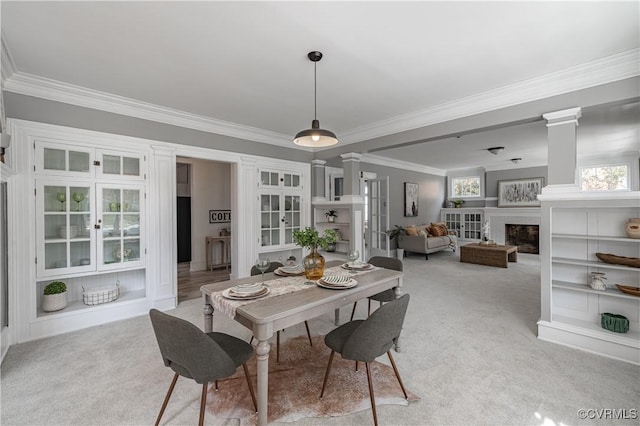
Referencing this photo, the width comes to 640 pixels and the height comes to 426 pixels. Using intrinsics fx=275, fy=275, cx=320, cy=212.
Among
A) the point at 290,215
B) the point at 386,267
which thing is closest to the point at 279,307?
the point at 386,267

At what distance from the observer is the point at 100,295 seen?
3.21 m

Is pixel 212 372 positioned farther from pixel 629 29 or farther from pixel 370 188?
pixel 370 188

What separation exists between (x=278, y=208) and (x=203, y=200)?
2.17m

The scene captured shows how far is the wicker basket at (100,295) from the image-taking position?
10.4 feet

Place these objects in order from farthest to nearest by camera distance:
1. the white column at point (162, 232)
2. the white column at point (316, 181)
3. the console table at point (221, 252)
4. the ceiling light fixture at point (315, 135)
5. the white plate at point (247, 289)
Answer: the console table at point (221, 252) < the white column at point (316, 181) < the white column at point (162, 232) < the ceiling light fixture at point (315, 135) < the white plate at point (247, 289)

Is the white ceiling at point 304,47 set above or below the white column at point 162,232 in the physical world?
above

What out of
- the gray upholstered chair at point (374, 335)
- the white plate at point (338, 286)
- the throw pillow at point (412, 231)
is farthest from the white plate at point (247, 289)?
the throw pillow at point (412, 231)

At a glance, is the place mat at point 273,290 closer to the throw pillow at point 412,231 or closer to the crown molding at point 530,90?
the crown molding at point 530,90

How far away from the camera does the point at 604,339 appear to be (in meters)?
2.50

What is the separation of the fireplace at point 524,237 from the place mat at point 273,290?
730 centimetres

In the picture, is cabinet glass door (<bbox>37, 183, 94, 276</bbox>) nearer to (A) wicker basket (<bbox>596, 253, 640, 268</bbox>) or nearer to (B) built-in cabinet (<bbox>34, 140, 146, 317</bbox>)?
(B) built-in cabinet (<bbox>34, 140, 146, 317</bbox>)

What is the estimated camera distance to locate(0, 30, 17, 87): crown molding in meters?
2.21

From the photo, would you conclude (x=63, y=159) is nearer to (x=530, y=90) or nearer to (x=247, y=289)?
(x=247, y=289)

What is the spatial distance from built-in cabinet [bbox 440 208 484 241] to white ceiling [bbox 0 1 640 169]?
252 inches
